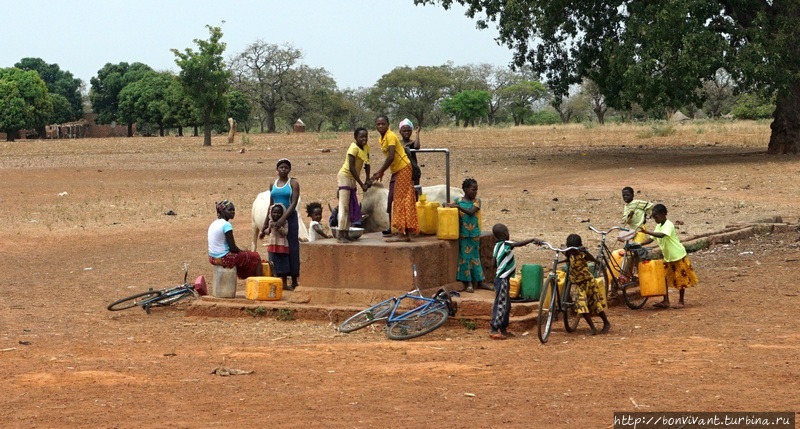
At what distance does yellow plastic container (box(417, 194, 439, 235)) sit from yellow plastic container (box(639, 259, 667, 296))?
80.0 inches

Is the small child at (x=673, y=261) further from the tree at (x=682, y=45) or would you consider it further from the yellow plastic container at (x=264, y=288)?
the tree at (x=682, y=45)

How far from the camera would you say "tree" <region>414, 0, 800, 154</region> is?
24.7 m

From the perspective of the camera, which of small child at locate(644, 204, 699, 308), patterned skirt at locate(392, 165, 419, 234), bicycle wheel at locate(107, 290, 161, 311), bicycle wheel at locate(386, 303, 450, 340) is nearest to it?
bicycle wheel at locate(386, 303, 450, 340)

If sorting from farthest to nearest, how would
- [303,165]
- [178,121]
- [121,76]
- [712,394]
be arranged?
1. [121,76]
2. [178,121]
3. [303,165]
4. [712,394]

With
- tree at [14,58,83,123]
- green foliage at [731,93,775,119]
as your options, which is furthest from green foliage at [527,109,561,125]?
tree at [14,58,83,123]

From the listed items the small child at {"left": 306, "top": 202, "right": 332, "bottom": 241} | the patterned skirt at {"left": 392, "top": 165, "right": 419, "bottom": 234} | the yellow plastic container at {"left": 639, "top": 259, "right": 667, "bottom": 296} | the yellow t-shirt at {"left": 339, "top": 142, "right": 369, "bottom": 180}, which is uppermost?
the yellow t-shirt at {"left": 339, "top": 142, "right": 369, "bottom": 180}

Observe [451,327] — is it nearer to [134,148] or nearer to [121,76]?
[134,148]

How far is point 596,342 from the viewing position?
28.5 ft

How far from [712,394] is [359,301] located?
13.9ft

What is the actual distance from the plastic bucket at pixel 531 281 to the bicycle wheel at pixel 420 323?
825mm

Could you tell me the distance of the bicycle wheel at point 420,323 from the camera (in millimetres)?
9125

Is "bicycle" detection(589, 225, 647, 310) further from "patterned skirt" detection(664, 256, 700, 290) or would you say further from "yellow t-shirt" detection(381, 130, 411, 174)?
"yellow t-shirt" detection(381, 130, 411, 174)

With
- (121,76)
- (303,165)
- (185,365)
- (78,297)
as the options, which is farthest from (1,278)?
(121,76)

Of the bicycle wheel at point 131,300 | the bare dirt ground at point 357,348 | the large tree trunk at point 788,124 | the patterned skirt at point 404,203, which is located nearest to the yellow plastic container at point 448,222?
the patterned skirt at point 404,203
